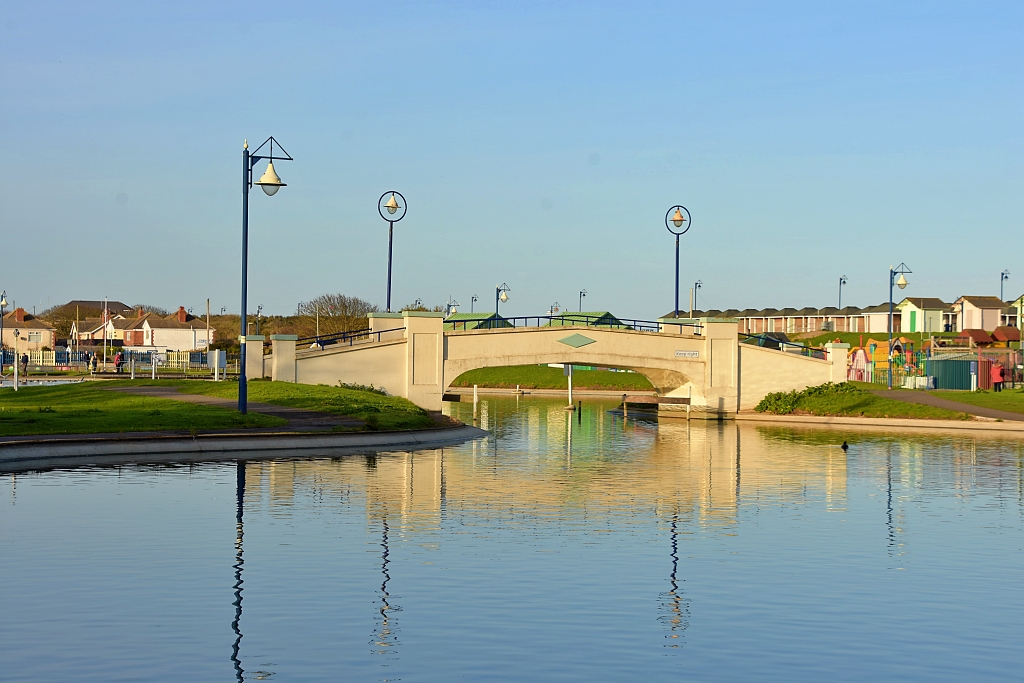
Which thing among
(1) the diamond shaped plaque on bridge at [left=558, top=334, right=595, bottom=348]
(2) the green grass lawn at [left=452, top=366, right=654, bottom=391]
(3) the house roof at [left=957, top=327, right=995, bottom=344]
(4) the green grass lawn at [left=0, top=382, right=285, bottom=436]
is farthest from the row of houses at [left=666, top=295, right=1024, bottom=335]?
(4) the green grass lawn at [left=0, top=382, right=285, bottom=436]

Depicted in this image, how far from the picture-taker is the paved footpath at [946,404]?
1999 inches

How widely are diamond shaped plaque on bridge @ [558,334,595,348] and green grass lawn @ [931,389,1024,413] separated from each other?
1925cm

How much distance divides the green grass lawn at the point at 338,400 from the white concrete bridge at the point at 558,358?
1.76 m

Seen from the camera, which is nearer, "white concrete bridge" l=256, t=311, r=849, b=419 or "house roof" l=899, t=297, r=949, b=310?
"white concrete bridge" l=256, t=311, r=849, b=419

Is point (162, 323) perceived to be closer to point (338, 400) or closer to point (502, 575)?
point (338, 400)

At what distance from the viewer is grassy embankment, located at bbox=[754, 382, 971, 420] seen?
51.8 metres

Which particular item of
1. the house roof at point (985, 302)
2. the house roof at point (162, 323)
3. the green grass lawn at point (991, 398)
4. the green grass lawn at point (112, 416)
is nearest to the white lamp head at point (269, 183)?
the green grass lawn at point (112, 416)

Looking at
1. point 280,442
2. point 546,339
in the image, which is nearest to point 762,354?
point 546,339

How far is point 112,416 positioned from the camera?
35.9 metres

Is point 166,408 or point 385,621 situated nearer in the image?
point 385,621

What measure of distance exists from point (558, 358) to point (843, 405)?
46.5ft

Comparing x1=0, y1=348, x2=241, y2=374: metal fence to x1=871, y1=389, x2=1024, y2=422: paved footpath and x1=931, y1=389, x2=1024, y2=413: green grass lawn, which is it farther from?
x1=931, y1=389, x2=1024, y2=413: green grass lawn

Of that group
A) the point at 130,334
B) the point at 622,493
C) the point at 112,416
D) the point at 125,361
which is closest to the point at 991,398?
the point at 622,493

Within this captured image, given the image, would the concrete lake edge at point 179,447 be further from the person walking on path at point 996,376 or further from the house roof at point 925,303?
the house roof at point 925,303
